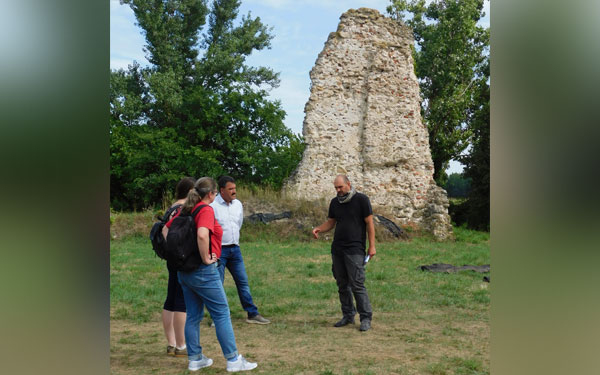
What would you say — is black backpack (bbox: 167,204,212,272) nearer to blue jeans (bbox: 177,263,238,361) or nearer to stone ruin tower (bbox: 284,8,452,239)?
blue jeans (bbox: 177,263,238,361)

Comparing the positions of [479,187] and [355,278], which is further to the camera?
[479,187]

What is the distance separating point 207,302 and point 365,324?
231cm

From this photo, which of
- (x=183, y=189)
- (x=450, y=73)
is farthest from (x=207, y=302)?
(x=450, y=73)

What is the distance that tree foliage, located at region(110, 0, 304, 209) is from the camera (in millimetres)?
22516

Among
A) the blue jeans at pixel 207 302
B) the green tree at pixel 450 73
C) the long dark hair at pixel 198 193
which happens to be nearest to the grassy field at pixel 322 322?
the blue jeans at pixel 207 302

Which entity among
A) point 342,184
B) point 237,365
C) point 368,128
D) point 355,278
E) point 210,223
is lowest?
point 237,365

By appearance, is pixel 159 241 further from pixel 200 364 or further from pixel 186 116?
pixel 186 116

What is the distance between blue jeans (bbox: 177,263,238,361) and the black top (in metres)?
2.05

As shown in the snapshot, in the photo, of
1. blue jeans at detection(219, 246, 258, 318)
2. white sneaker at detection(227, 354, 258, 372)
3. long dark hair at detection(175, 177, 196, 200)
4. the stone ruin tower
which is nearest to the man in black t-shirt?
blue jeans at detection(219, 246, 258, 318)

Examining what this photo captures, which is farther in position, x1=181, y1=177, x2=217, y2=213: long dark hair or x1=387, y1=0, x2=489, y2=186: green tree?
x1=387, y1=0, x2=489, y2=186: green tree

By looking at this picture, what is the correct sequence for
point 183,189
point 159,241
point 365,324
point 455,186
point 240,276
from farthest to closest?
point 455,186, point 240,276, point 365,324, point 183,189, point 159,241

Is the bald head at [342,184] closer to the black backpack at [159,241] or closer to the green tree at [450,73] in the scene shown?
the black backpack at [159,241]

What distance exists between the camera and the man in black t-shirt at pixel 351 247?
5.93 meters

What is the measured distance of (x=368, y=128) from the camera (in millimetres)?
16875
